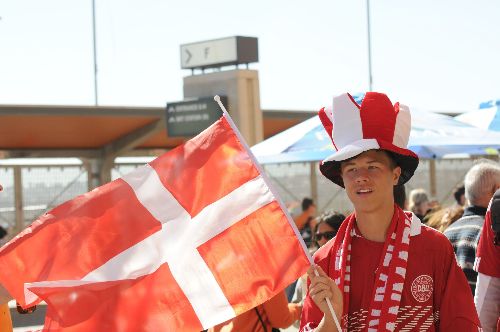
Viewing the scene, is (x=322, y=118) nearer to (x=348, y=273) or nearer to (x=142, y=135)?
(x=348, y=273)

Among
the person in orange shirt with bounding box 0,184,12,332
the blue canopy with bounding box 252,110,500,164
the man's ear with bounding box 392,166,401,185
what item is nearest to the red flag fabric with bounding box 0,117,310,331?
the man's ear with bounding box 392,166,401,185

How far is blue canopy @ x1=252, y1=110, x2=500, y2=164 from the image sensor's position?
9.78 m

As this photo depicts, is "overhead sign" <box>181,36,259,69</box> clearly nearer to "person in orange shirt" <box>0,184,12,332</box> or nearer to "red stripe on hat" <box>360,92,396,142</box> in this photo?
"person in orange shirt" <box>0,184,12,332</box>

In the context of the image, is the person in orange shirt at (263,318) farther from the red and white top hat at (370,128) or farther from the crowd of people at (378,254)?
the red and white top hat at (370,128)

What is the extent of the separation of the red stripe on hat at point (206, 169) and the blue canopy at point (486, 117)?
829 cm

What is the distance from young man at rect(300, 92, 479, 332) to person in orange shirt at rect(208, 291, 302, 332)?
1.85 metres

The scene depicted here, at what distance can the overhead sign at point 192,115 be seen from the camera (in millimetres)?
19531

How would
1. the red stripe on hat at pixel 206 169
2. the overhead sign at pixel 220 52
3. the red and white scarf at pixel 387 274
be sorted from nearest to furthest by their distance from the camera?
the red and white scarf at pixel 387 274 < the red stripe on hat at pixel 206 169 < the overhead sign at pixel 220 52

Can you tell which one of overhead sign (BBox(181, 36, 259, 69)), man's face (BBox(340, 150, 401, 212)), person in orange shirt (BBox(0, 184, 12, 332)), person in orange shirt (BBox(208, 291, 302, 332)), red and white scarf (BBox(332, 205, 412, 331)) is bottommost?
person in orange shirt (BBox(208, 291, 302, 332))

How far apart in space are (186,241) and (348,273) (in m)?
0.76

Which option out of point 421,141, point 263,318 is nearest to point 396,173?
point 263,318

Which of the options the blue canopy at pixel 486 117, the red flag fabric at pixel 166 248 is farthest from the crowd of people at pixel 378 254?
the blue canopy at pixel 486 117

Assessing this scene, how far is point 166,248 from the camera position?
4035 millimetres

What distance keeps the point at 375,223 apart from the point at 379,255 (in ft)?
0.35
